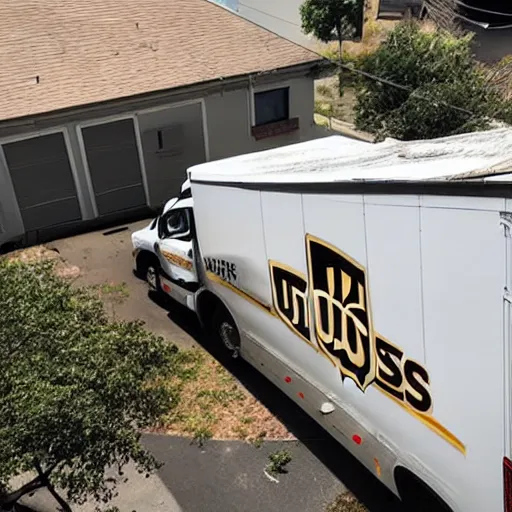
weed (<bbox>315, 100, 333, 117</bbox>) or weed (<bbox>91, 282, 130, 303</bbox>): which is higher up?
weed (<bbox>315, 100, 333, 117</bbox>)

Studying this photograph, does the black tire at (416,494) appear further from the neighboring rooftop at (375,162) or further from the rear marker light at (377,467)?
the neighboring rooftop at (375,162)

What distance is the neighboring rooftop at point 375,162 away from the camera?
5.44 meters

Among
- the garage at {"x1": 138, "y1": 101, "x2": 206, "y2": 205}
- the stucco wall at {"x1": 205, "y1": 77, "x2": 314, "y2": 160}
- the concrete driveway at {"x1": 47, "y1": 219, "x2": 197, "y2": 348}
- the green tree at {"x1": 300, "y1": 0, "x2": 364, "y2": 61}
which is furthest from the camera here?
the green tree at {"x1": 300, "y1": 0, "x2": 364, "y2": 61}

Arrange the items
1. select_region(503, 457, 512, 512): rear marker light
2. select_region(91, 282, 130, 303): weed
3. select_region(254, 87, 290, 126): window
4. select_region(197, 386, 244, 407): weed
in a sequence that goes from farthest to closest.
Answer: select_region(254, 87, 290, 126): window
select_region(91, 282, 130, 303): weed
select_region(197, 386, 244, 407): weed
select_region(503, 457, 512, 512): rear marker light

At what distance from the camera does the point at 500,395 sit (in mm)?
4922

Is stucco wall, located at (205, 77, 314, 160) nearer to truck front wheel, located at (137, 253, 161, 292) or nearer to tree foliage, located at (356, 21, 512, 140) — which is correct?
tree foliage, located at (356, 21, 512, 140)

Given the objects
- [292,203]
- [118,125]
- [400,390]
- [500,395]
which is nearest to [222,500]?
[400,390]

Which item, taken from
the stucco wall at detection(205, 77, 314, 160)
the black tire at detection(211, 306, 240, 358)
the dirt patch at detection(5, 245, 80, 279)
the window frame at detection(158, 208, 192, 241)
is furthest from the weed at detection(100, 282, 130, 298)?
the stucco wall at detection(205, 77, 314, 160)

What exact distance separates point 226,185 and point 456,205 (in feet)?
13.9

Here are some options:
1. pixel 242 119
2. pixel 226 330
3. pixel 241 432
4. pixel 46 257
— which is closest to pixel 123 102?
pixel 242 119

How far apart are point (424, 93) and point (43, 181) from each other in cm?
1019

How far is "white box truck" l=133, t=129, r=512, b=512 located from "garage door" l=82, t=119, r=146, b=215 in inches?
248

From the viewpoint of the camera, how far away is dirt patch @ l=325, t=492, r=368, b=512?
769cm

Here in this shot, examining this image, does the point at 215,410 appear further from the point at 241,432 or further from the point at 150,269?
the point at 150,269
